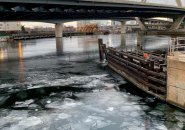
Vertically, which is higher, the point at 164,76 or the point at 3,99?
the point at 164,76

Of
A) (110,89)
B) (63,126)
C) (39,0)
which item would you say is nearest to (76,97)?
(110,89)

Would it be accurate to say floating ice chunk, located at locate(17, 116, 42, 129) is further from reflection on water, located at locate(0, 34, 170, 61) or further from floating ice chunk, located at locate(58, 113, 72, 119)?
reflection on water, located at locate(0, 34, 170, 61)

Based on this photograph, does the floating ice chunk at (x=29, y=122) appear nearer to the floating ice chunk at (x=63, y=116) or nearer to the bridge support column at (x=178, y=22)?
the floating ice chunk at (x=63, y=116)

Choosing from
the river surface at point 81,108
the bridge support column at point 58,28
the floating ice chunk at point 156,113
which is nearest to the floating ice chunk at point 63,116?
the river surface at point 81,108

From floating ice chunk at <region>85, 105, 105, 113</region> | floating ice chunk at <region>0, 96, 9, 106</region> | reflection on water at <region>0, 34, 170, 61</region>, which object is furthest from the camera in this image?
reflection on water at <region>0, 34, 170, 61</region>

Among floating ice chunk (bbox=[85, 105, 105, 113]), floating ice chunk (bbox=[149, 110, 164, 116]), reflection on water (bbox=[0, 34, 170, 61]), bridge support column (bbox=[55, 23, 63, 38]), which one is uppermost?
bridge support column (bbox=[55, 23, 63, 38])

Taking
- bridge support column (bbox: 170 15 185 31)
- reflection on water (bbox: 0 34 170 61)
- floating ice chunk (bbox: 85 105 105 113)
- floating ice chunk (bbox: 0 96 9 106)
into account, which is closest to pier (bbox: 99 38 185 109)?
floating ice chunk (bbox: 85 105 105 113)

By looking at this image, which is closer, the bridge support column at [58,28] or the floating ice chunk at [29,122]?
A: the floating ice chunk at [29,122]

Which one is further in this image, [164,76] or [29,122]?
[164,76]

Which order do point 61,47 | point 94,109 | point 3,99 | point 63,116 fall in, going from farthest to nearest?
point 61,47
point 3,99
point 94,109
point 63,116

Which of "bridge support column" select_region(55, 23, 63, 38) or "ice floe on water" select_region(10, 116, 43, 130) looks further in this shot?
"bridge support column" select_region(55, 23, 63, 38)

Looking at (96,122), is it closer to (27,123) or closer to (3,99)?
(27,123)

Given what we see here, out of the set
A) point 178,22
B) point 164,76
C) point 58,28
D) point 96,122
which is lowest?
point 96,122

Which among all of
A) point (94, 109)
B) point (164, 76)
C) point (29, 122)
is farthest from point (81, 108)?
point (164, 76)
